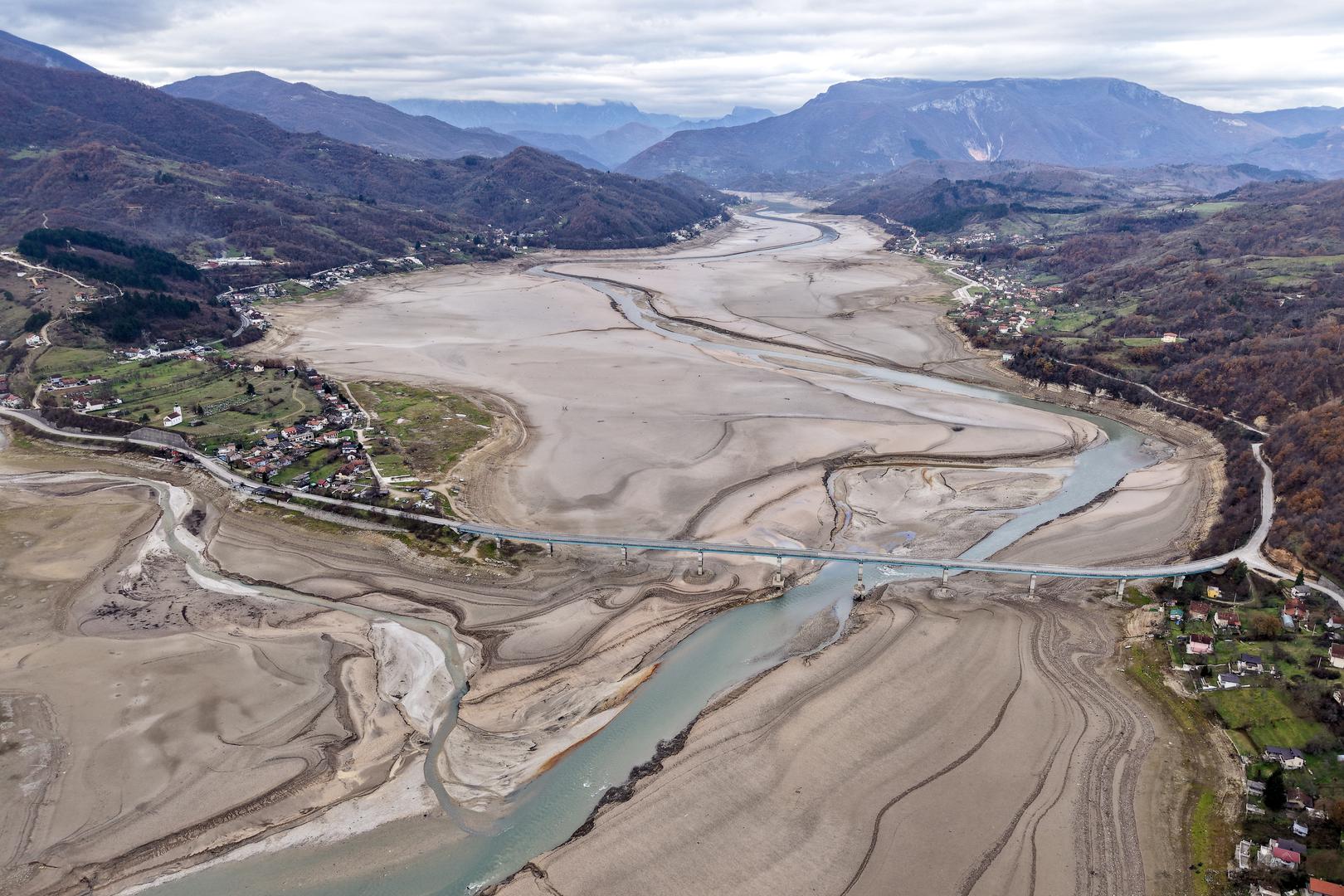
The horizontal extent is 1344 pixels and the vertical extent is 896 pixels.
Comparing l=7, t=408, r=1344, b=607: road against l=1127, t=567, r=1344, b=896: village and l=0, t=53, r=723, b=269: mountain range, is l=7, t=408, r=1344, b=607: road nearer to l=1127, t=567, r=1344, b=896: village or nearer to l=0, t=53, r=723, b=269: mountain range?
l=1127, t=567, r=1344, b=896: village

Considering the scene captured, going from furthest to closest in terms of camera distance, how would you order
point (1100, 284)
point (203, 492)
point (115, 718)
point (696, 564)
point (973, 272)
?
point (973, 272) → point (1100, 284) → point (203, 492) → point (696, 564) → point (115, 718)

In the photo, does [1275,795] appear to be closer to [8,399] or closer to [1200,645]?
[1200,645]

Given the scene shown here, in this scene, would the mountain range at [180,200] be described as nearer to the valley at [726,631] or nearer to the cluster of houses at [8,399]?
the cluster of houses at [8,399]

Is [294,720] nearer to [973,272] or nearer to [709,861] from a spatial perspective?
[709,861]

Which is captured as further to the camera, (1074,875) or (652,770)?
(652,770)

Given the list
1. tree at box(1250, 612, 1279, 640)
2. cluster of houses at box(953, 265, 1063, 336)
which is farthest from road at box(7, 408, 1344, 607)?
cluster of houses at box(953, 265, 1063, 336)

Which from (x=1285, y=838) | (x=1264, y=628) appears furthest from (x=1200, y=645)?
(x=1285, y=838)

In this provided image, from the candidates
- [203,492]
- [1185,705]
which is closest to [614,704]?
[1185,705]
